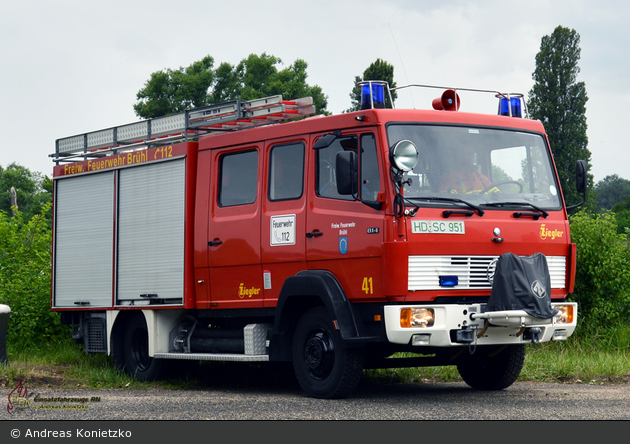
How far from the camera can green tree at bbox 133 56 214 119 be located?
44625 mm

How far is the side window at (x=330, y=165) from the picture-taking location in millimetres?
8797

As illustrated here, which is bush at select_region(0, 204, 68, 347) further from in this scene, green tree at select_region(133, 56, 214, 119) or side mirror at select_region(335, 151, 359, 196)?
green tree at select_region(133, 56, 214, 119)

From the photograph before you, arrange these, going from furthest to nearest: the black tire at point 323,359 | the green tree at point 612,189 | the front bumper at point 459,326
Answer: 1. the green tree at point 612,189
2. the black tire at point 323,359
3. the front bumper at point 459,326

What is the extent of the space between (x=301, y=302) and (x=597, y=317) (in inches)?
249

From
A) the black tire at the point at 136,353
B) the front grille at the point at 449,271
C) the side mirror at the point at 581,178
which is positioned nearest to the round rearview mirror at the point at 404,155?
the front grille at the point at 449,271

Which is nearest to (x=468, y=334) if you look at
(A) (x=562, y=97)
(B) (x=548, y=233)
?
(B) (x=548, y=233)

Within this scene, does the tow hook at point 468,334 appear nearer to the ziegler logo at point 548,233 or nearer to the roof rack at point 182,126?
the ziegler logo at point 548,233

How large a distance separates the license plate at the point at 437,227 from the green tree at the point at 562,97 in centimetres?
4001

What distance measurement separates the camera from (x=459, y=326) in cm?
820

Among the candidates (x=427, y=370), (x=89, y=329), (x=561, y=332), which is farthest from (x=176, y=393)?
(x=561, y=332)

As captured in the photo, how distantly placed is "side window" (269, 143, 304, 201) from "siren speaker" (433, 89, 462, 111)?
1.48m

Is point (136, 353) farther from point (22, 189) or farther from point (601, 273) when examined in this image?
point (22, 189)

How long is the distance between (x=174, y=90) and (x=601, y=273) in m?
34.3

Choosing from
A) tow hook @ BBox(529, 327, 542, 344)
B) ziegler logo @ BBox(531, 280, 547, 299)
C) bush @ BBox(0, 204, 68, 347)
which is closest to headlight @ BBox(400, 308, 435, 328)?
ziegler logo @ BBox(531, 280, 547, 299)
